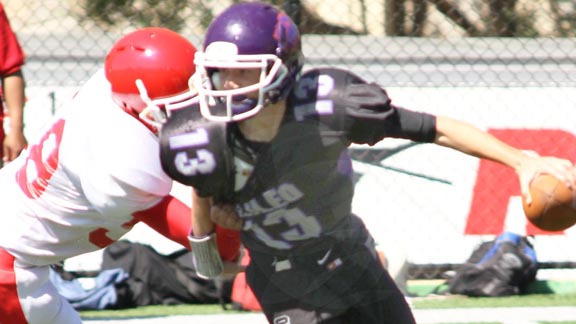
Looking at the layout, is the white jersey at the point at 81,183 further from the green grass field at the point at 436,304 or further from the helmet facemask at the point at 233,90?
the green grass field at the point at 436,304

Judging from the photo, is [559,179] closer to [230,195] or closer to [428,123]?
[428,123]

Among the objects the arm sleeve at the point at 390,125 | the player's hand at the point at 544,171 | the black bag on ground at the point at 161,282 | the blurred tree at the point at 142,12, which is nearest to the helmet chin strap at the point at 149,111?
the arm sleeve at the point at 390,125

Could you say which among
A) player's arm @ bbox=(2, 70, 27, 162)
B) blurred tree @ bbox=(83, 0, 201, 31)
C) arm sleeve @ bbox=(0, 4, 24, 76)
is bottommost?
blurred tree @ bbox=(83, 0, 201, 31)

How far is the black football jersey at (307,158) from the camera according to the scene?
311 cm

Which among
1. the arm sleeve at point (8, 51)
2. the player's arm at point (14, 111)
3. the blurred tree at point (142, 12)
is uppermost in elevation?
the arm sleeve at point (8, 51)

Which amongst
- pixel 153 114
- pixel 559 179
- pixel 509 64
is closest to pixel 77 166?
pixel 153 114

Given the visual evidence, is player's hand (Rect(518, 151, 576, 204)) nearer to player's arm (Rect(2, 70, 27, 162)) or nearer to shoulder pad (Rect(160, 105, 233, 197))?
shoulder pad (Rect(160, 105, 233, 197))

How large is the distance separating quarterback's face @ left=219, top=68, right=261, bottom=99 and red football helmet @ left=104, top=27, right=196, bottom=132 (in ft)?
0.91

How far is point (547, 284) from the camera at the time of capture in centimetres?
660

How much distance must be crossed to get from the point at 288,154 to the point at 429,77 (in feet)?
12.4

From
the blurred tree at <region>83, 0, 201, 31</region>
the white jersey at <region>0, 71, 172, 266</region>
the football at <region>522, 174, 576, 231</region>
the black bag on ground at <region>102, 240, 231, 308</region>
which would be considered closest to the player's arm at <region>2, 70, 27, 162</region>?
the white jersey at <region>0, 71, 172, 266</region>

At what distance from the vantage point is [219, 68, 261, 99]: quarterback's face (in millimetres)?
3188

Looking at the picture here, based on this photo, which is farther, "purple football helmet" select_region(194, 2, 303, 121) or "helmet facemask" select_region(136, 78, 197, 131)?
"helmet facemask" select_region(136, 78, 197, 131)

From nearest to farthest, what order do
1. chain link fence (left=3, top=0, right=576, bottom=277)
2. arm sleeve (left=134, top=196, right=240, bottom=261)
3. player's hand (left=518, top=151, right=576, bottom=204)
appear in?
1. player's hand (left=518, top=151, right=576, bottom=204)
2. arm sleeve (left=134, top=196, right=240, bottom=261)
3. chain link fence (left=3, top=0, right=576, bottom=277)
